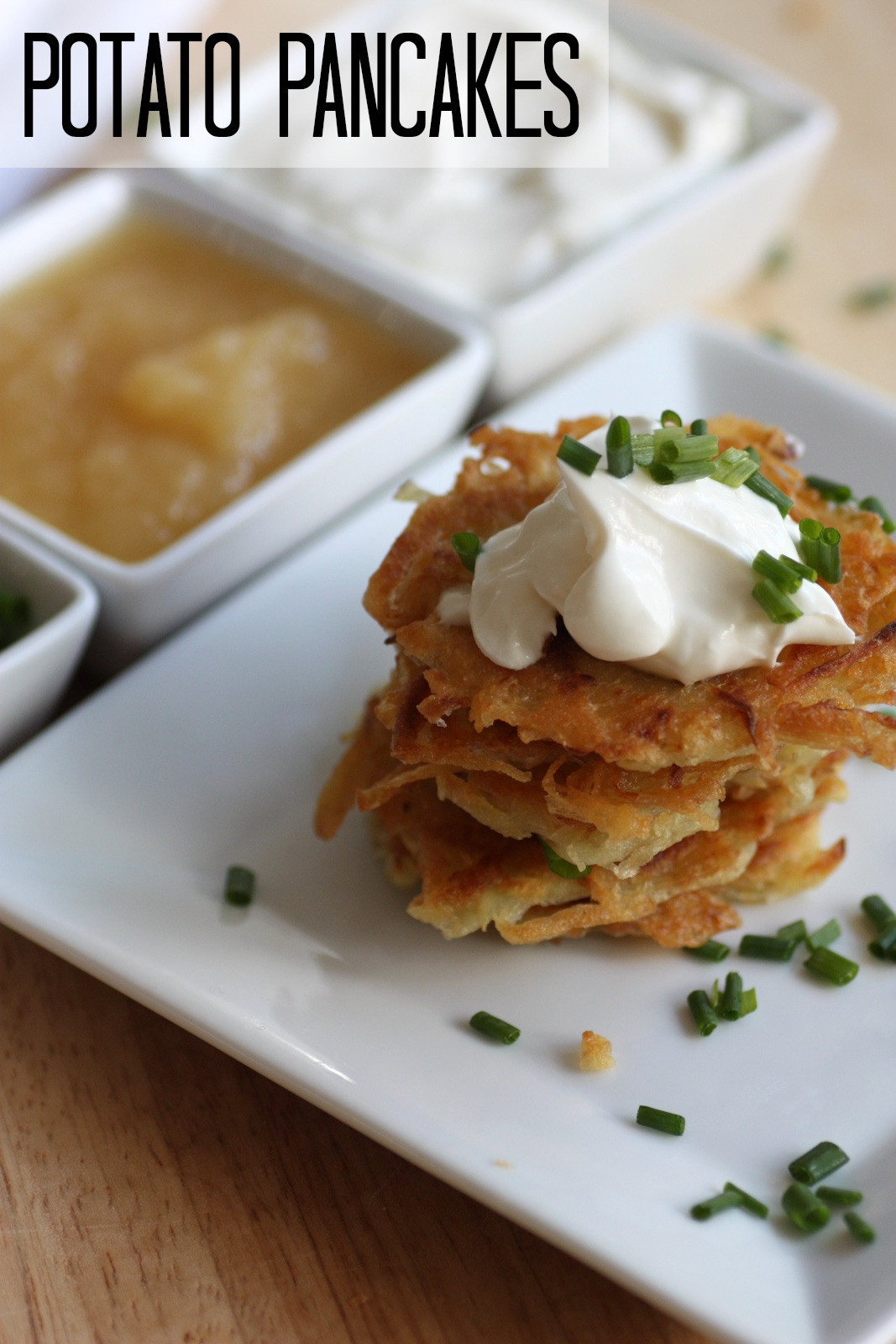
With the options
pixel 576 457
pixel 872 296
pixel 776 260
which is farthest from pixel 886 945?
pixel 776 260

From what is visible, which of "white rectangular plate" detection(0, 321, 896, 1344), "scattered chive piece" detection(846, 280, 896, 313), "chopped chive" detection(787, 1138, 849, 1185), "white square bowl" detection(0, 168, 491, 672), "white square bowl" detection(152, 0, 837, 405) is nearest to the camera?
"white rectangular plate" detection(0, 321, 896, 1344)

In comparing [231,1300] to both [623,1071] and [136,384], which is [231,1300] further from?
[136,384]

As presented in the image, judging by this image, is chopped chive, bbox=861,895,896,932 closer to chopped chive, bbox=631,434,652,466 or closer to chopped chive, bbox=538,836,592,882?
chopped chive, bbox=538,836,592,882

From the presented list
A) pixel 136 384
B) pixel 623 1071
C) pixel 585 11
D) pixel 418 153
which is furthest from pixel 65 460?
pixel 585 11

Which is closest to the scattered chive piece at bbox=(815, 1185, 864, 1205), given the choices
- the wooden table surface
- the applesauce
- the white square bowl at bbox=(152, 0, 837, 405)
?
the wooden table surface

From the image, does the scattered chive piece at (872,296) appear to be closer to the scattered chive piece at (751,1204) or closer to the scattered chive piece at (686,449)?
the scattered chive piece at (686,449)

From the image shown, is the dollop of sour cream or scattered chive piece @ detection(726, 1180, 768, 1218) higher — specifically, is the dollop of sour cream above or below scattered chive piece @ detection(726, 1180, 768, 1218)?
above
